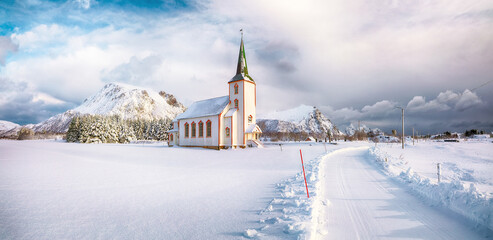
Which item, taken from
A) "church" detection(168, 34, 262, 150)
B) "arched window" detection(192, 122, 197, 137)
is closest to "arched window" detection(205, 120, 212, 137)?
"church" detection(168, 34, 262, 150)

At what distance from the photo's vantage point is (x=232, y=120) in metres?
35.7

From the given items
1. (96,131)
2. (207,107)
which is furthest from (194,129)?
(96,131)

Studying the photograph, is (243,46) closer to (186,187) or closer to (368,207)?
(186,187)

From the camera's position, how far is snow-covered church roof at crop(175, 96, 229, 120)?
38656 millimetres

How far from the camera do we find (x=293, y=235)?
14.4 feet

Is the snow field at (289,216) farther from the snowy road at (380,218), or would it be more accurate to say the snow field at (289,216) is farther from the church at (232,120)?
the church at (232,120)

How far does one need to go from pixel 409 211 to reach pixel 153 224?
6.43m

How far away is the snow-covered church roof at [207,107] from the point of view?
38.7 metres

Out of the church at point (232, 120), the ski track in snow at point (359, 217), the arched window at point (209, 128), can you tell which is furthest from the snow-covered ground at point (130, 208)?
the arched window at point (209, 128)

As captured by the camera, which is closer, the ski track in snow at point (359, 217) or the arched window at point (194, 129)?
the ski track in snow at point (359, 217)

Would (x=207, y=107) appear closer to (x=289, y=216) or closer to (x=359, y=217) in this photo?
(x=289, y=216)

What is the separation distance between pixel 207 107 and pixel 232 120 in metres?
8.00

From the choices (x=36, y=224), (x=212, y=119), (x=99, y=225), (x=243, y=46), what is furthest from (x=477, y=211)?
(x=243, y=46)

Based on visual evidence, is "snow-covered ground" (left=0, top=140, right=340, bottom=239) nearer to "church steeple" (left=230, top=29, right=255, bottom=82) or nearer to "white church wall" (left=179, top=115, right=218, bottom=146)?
"white church wall" (left=179, top=115, right=218, bottom=146)
